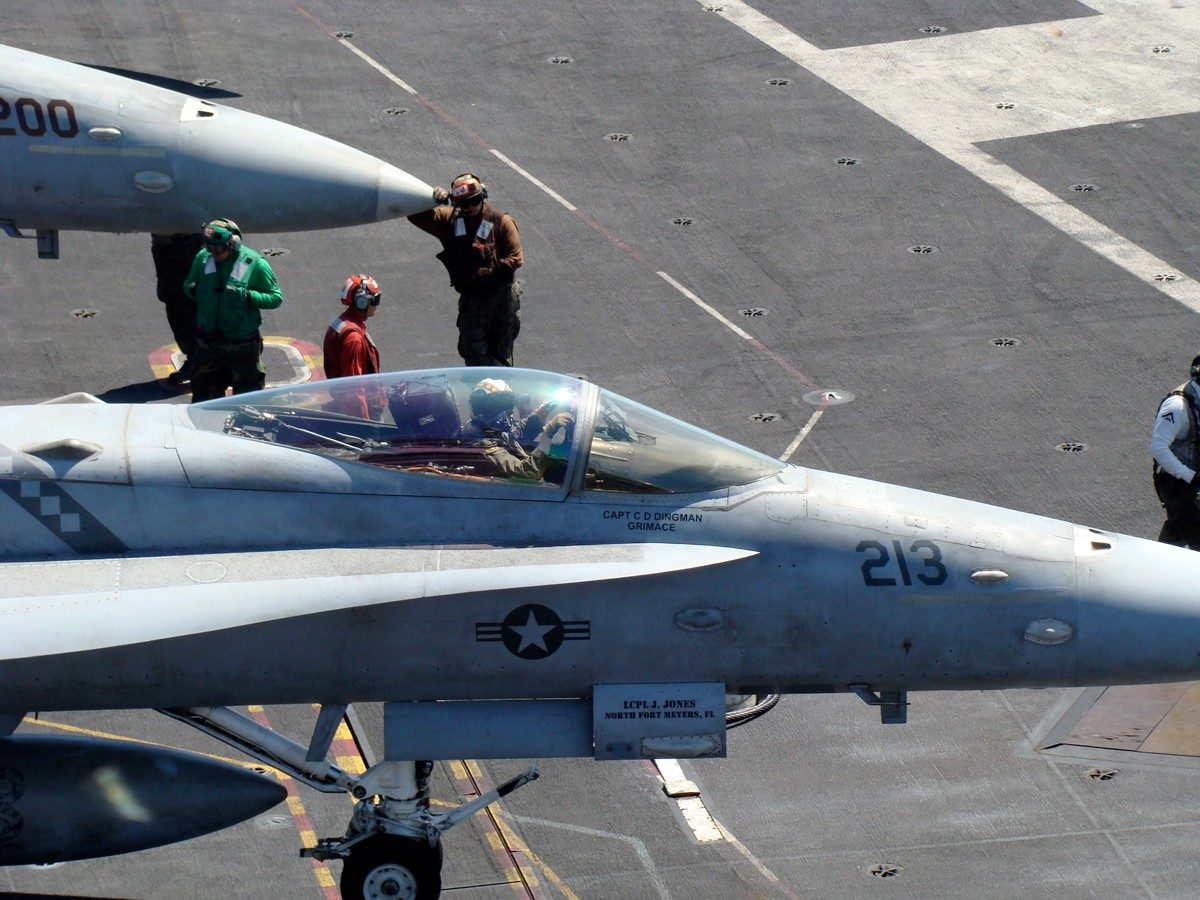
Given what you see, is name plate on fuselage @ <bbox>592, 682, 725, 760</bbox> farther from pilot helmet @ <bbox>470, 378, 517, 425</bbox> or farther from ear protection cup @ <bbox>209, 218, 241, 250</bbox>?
ear protection cup @ <bbox>209, 218, 241, 250</bbox>

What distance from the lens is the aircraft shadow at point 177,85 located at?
22844 mm

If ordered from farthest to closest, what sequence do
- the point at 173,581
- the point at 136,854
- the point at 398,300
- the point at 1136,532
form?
the point at 398,300
the point at 1136,532
the point at 136,854
the point at 173,581

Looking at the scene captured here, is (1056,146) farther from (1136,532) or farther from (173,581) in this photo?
(173,581)

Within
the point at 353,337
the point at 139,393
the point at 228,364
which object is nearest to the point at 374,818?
the point at 353,337

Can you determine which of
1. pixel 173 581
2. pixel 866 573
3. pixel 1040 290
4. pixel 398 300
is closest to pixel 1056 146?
pixel 1040 290

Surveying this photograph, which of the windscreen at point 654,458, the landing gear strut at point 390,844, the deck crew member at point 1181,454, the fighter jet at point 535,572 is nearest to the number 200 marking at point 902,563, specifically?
the fighter jet at point 535,572

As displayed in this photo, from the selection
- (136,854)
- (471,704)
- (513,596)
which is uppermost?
(513,596)

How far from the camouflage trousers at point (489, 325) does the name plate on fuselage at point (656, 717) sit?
23.6 feet

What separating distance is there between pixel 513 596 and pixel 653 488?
907 mm

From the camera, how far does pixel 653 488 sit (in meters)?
9.12

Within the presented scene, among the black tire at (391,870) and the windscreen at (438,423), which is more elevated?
the windscreen at (438,423)

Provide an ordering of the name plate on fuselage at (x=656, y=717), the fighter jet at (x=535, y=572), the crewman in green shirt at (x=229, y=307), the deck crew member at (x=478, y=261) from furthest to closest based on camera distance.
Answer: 1. the deck crew member at (x=478, y=261)
2. the crewman in green shirt at (x=229, y=307)
3. the name plate on fuselage at (x=656, y=717)
4. the fighter jet at (x=535, y=572)

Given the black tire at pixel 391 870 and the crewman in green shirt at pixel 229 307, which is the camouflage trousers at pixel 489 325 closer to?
the crewman in green shirt at pixel 229 307

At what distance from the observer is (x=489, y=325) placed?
52.6ft
